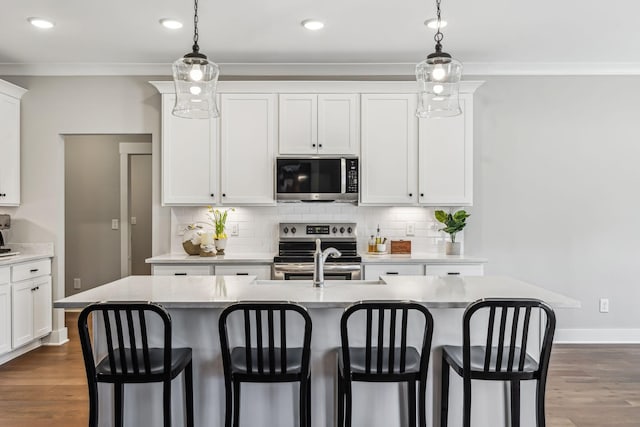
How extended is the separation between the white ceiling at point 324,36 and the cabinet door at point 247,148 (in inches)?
16.8

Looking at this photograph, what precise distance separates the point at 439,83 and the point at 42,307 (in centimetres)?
396

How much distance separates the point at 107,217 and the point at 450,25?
475cm

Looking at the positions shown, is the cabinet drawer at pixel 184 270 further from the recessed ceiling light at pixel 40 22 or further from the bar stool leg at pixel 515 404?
the bar stool leg at pixel 515 404

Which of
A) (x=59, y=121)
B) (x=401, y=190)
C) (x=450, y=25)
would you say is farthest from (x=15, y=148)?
(x=450, y=25)

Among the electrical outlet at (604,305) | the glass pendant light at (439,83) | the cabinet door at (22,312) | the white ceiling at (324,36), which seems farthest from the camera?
the electrical outlet at (604,305)

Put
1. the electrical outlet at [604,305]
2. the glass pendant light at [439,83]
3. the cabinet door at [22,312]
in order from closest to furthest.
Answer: the glass pendant light at [439,83], the cabinet door at [22,312], the electrical outlet at [604,305]

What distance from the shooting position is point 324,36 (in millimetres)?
3990

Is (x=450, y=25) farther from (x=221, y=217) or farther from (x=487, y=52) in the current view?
(x=221, y=217)

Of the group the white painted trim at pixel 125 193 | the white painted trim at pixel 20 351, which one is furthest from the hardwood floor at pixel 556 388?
the white painted trim at pixel 125 193

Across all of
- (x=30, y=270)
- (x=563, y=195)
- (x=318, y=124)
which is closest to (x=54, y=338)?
(x=30, y=270)

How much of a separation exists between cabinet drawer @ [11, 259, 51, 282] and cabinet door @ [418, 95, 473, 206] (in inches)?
136

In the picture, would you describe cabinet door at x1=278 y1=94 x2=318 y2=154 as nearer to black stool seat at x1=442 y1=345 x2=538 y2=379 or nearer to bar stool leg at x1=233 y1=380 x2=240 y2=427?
black stool seat at x1=442 y1=345 x2=538 y2=379

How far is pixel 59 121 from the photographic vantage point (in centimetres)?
474

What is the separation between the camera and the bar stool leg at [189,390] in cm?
240
